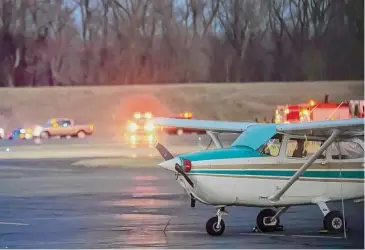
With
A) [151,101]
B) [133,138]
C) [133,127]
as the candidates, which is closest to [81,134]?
[133,127]

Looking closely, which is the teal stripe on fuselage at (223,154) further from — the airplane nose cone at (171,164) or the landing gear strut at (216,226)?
the landing gear strut at (216,226)

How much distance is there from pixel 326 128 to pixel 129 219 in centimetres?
364

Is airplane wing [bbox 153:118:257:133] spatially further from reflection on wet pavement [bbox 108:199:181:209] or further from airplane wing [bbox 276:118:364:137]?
reflection on wet pavement [bbox 108:199:181:209]

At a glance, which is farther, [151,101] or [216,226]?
[151,101]

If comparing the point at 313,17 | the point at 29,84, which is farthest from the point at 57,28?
the point at 313,17

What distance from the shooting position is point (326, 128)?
10641 mm

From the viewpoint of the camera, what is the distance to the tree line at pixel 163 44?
5038 cm

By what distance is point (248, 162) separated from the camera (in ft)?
35.6

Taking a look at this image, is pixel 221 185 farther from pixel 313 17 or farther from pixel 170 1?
pixel 170 1

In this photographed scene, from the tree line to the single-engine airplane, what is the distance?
1365 inches

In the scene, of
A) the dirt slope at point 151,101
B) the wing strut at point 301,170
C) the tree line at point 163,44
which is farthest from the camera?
the dirt slope at point 151,101

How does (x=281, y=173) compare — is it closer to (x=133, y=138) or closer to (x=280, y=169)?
(x=280, y=169)

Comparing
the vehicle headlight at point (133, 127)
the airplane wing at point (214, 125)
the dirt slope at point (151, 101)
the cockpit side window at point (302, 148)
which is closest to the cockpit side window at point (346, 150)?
the cockpit side window at point (302, 148)

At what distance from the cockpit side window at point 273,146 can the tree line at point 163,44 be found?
34.8 meters
